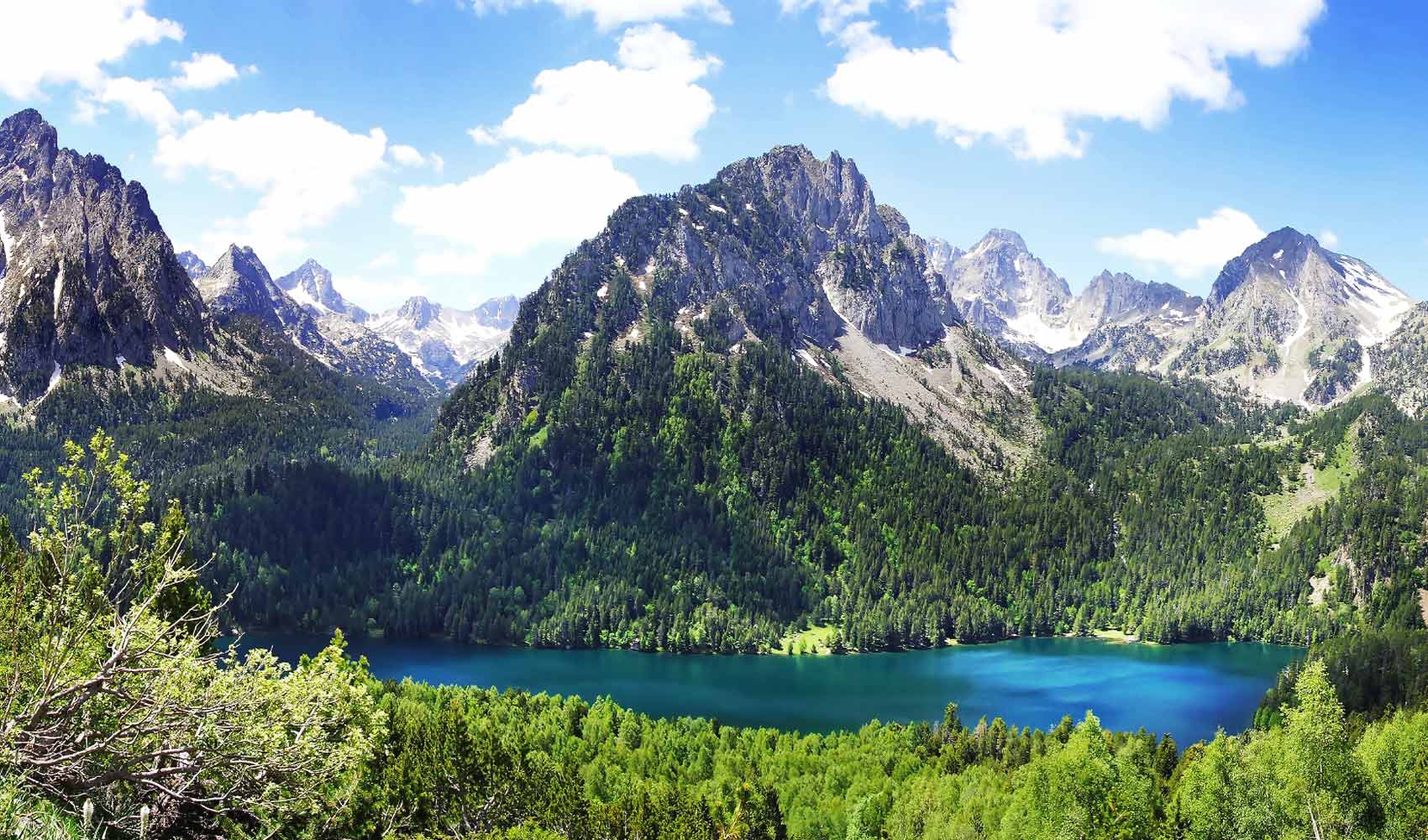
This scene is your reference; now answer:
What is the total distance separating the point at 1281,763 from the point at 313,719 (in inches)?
1901

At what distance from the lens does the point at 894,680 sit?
142375 millimetres

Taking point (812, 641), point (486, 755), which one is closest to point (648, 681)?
point (812, 641)

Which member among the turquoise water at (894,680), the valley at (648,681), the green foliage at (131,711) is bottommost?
the turquoise water at (894,680)

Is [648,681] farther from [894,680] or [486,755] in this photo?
[486,755]

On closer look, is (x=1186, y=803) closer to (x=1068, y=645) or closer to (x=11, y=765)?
(x=11, y=765)

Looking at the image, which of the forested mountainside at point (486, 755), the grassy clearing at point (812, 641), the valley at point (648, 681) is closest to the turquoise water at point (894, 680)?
the valley at point (648, 681)

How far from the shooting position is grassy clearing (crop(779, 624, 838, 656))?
16438 centimetres

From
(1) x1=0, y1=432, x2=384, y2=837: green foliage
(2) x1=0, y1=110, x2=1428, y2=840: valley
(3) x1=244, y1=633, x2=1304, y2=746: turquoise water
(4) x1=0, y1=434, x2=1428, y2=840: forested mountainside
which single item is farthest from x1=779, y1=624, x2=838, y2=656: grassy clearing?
(1) x1=0, y1=432, x2=384, y2=837: green foliage

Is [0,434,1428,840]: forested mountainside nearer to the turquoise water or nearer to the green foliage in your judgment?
the green foliage

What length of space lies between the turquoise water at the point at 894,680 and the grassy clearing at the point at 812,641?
438 cm

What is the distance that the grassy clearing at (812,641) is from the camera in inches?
6471

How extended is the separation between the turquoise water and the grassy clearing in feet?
14.4

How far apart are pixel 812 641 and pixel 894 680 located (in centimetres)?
2961

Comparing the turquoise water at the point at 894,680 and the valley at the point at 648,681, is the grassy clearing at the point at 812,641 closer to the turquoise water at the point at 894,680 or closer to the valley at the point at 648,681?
the valley at the point at 648,681
